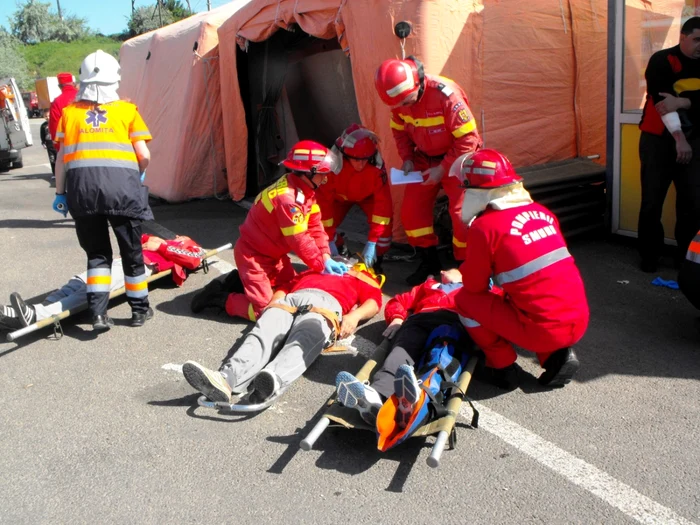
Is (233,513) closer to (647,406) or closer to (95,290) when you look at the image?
(647,406)

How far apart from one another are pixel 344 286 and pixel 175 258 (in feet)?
6.63

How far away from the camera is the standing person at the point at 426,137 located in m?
5.08

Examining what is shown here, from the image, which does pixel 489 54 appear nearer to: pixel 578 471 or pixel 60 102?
pixel 578 471

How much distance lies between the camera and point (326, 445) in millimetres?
3285

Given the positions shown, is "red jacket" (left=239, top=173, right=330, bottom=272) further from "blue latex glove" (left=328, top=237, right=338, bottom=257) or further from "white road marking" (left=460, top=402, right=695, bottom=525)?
"white road marking" (left=460, top=402, right=695, bottom=525)

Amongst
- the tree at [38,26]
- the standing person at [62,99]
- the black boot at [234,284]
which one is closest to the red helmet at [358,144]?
the black boot at [234,284]

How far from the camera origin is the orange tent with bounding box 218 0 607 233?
6145mm

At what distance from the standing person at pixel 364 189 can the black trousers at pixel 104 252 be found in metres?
1.68

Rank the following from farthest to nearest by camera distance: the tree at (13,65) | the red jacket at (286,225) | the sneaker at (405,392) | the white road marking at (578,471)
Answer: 1. the tree at (13,65)
2. the red jacket at (286,225)
3. the sneaker at (405,392)
4. the white road marking at (578,471)

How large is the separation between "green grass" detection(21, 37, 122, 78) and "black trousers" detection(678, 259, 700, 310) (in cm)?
5512

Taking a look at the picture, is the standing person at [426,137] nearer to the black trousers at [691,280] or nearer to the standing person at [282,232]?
the standing person at [282,232]

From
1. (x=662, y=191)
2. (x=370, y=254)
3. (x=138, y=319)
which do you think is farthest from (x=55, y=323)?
(x=662, y=191)

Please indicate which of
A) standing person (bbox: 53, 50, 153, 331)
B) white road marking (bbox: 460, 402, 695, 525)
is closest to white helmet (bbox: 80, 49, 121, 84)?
standing person (bbox: 53, 50, 153, 331)

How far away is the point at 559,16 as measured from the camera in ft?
23.2
